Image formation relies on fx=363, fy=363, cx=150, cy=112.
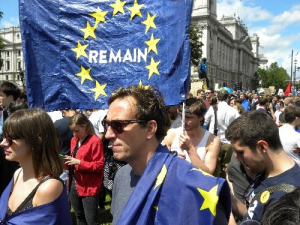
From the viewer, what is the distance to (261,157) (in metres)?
2.31

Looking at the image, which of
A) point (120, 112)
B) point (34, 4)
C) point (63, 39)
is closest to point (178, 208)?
point (120, 112)

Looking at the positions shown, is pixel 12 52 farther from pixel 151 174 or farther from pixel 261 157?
pixel 151 174

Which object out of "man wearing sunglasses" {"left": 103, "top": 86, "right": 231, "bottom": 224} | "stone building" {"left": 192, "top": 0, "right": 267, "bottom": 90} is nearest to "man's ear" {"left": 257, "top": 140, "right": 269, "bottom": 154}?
"man wearing sunglasses" {"left": 103, "top": 86, "right": 231, "bottom": 224}

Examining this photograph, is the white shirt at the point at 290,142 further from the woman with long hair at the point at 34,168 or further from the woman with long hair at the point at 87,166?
the woman with long hair at the point at 34,168

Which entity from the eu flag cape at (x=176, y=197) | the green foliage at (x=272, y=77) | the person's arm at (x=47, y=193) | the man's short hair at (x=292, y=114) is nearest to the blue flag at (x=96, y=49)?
the person's arm at (x=47, y=193)

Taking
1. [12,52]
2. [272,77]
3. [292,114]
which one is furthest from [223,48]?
[292,114]

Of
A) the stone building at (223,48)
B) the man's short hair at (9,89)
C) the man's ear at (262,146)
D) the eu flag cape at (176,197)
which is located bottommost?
the eu flag cape at (176,197)

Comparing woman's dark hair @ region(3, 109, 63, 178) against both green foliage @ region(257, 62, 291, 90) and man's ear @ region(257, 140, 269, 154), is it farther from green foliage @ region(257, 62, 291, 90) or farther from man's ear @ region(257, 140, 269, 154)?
green foliage @ region(257, 62, 291, 90)

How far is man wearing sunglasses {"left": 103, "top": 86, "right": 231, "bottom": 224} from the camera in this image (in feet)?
5.65

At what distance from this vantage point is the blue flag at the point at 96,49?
136 inches

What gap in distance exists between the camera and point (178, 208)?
1.72 metres

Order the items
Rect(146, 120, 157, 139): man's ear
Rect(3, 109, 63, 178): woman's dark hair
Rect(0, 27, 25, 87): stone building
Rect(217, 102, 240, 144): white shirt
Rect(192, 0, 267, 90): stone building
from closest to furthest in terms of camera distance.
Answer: Rect(146, 120, 157, 139): man's ear
Rect(3, 109, 63, 178): woman's dark hair
Rect(217, 102, 240, 144): white shirt
Rect(192, 0, 267, 90): stone building
Rect(0, 27, 25, 87): stone building

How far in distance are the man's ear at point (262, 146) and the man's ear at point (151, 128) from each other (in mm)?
717

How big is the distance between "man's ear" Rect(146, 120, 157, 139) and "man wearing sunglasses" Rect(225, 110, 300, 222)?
639 millimetres
